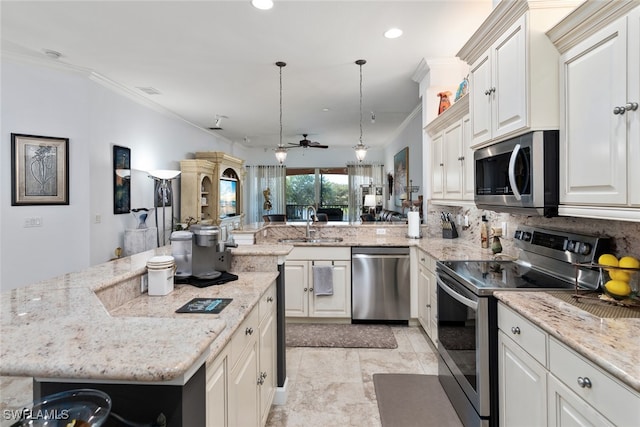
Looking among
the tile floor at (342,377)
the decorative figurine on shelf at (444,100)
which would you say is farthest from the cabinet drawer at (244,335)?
the decorative figurine on shelf at (444,100)

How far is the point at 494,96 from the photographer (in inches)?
83.3

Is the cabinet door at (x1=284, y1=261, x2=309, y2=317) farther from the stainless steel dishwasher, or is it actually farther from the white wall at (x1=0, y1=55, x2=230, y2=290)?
the white wall at (x1=0, y1=55, x2=230, y2=290)

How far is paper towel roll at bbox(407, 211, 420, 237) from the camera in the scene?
12.8 ft

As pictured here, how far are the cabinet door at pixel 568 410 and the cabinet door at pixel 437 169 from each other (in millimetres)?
2440

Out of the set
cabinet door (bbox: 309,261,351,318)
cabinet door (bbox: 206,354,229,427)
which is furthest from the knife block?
cabinet door (bbox: 206,354,229,427)

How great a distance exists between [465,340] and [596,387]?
3.09 ft

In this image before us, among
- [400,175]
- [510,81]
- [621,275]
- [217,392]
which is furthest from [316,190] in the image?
[217,392]

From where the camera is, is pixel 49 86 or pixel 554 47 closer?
pixel 554 47

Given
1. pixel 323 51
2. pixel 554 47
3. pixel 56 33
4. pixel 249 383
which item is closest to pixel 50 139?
pixel 56 33

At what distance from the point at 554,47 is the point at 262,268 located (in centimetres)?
201

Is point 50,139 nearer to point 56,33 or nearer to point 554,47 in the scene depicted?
point 56,33

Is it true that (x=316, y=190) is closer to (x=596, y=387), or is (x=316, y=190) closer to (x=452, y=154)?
Answer: (x=452, y=154)

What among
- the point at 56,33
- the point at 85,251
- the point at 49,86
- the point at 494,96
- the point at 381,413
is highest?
the point at 56,33

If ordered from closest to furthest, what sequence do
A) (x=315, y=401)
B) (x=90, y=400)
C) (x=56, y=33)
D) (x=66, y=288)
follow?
(x=90, y=400), (x=66, y=288), (x=315, y=401), (x=56, y=33)
